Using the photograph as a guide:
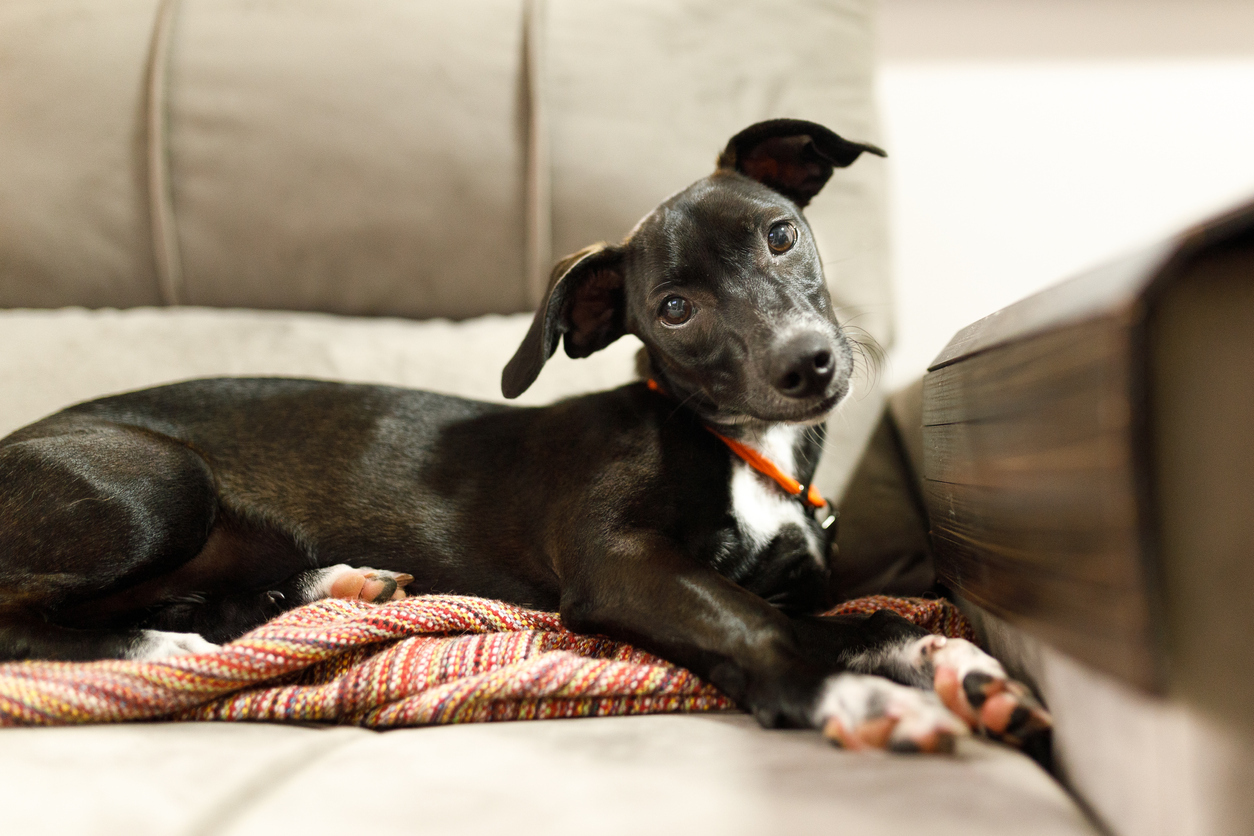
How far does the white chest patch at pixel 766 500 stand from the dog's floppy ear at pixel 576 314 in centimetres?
43

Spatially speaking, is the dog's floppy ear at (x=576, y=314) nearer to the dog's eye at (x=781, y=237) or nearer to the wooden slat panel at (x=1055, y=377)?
the dog's eye at (x=781, y=237)

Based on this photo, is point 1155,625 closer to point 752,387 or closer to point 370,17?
point 752,387

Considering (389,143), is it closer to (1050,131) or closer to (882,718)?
(882,718)

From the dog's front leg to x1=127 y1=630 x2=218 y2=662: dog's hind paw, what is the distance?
2.20ft

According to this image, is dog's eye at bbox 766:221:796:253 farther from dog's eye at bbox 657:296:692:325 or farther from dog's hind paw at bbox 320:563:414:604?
dog's hind paw at bbox 320:563:414:604

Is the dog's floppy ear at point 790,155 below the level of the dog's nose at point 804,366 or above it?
above

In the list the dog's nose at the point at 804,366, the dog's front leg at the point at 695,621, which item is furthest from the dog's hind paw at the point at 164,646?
the dog's nose at the point at 804,366

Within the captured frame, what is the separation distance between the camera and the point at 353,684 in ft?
3.88

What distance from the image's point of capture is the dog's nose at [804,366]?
1.35 meters

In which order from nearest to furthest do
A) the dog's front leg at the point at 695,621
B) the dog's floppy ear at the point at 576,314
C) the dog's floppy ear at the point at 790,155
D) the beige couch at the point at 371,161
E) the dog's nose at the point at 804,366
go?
the dog's front leg at the point at 695,621 → the dog's nose at the point at 804,366 → the dog's floppy ear at the point at 576,314 → the dog's floppy ear at the point at 790,155 → the beige couch at the point at 371,161

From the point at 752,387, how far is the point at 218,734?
3.28ft

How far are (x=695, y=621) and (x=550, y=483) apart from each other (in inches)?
21.6

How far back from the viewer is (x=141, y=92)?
2346mm

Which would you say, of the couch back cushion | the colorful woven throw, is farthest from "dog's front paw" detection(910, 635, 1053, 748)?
the couch back cushion
